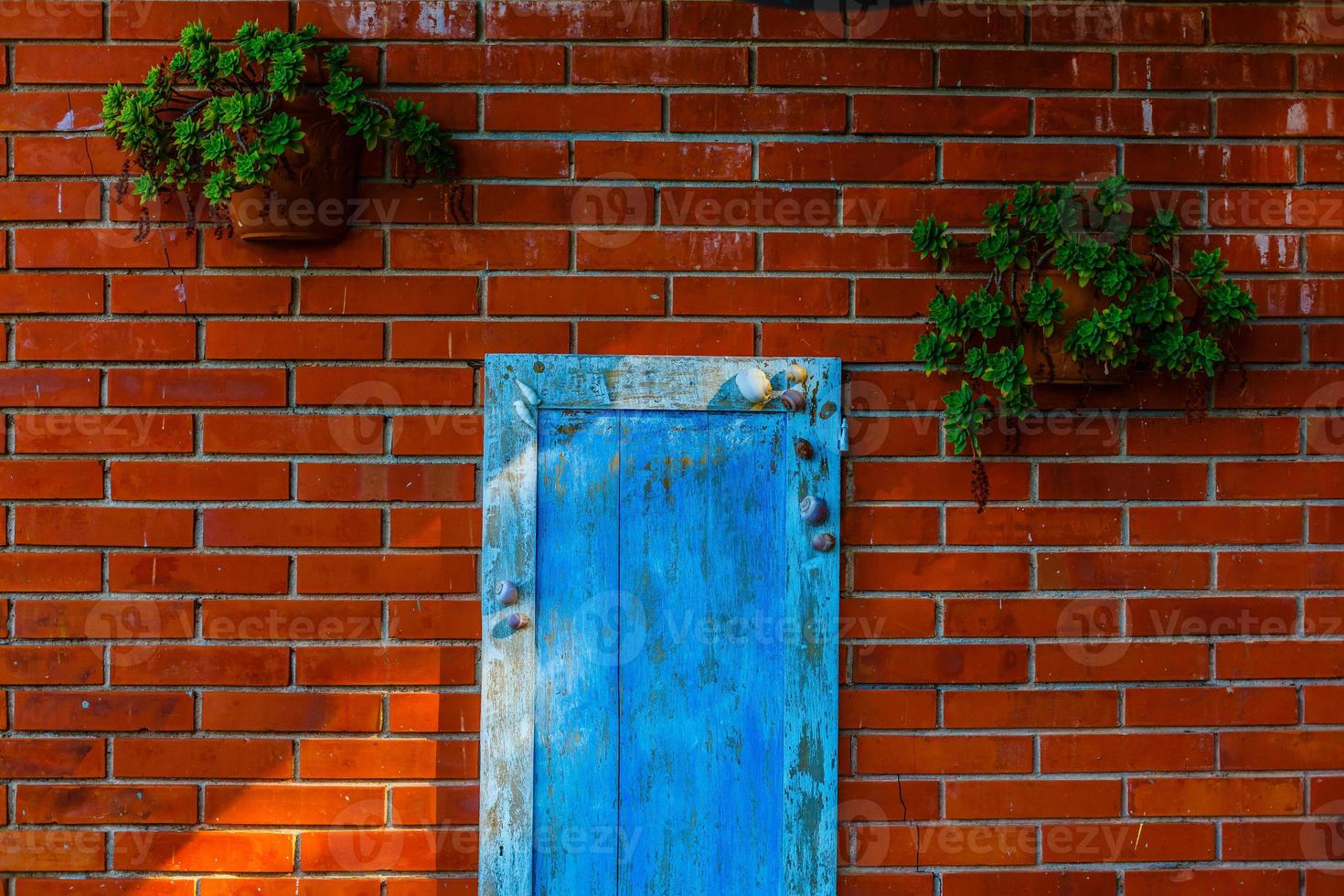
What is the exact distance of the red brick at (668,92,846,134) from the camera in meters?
1.96

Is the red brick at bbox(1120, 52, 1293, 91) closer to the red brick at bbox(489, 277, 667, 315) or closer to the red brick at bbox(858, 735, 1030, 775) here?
the red brick at bbox(489, 277, 667, 315)

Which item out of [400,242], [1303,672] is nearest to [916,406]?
[1303,672]

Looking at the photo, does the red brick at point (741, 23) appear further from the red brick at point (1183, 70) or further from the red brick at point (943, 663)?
the red brick at point (943, 663)

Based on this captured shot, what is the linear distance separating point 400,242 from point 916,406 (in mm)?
1141

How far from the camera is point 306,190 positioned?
72.8 inches

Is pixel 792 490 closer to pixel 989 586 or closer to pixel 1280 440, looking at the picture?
pixel 989 586

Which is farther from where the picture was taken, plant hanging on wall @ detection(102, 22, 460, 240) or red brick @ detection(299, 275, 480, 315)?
red brick @ detection(299, 275, 480, 315)

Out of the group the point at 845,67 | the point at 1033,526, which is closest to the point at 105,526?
the point at 845,67

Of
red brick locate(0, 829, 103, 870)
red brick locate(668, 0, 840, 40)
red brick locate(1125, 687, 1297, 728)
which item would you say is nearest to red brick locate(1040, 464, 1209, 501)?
red brick locate(1125, 687, 1297, 728)

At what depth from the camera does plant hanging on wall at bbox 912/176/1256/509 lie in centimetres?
183

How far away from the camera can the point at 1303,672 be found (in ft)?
6.54

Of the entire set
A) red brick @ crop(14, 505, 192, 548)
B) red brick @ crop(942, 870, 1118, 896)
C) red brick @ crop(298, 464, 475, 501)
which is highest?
red brick @ crop(298, 464, 475, 501)

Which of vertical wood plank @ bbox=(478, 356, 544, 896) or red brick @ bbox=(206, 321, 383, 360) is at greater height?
red brick @ bbox=(206, 321, 383, 360)

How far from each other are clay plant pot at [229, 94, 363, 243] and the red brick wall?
0.08 metres
